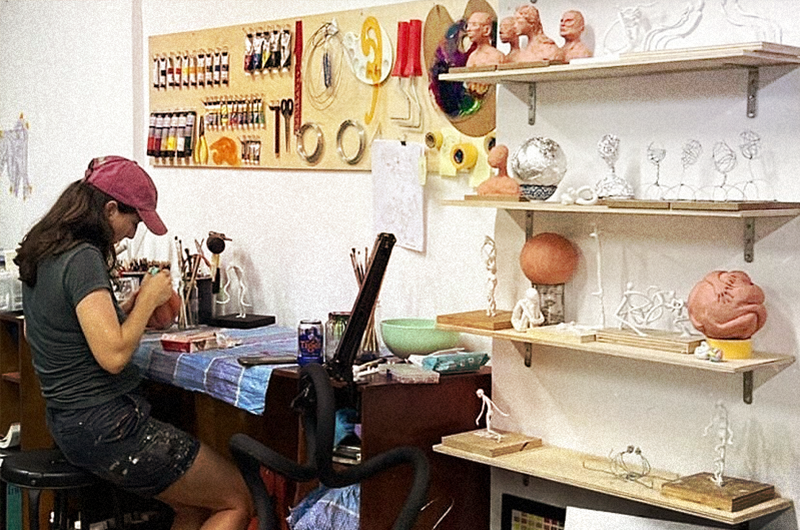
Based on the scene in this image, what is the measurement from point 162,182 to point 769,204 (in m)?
2.78

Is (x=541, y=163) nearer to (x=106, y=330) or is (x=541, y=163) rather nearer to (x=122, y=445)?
(x=106, y=330)

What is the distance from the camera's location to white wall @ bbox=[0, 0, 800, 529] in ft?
8.92

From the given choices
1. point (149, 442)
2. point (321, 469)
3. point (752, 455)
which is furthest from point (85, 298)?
point (752, 455)

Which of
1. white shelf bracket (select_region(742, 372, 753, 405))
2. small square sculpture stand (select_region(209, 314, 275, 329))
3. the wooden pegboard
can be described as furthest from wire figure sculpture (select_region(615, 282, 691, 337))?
small square sculpture stand (select_region(209, 314, 275, 329))

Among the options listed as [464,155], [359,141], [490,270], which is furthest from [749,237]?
[359,141]

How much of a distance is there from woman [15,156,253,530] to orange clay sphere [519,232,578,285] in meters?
1.07

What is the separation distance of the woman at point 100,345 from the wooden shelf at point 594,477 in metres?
0.76

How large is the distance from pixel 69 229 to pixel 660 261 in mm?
1563

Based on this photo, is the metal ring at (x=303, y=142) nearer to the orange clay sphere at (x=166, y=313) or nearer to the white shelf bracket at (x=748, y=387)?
the orange clay sphere at (x=166, y=313)

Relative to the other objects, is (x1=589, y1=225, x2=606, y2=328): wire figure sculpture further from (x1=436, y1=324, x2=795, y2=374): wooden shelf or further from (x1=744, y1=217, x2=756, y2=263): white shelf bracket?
(x1=744, y1=217, x2=756, y2=263): white shelf bracket

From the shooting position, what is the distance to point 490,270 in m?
3.23

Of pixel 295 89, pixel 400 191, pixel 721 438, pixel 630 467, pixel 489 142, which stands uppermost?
pixel 295 89

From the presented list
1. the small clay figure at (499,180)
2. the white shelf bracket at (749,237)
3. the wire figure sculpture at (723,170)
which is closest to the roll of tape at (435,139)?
the small clay figure at (499,180)

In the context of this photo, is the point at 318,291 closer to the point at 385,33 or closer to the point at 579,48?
the point at 385,33
